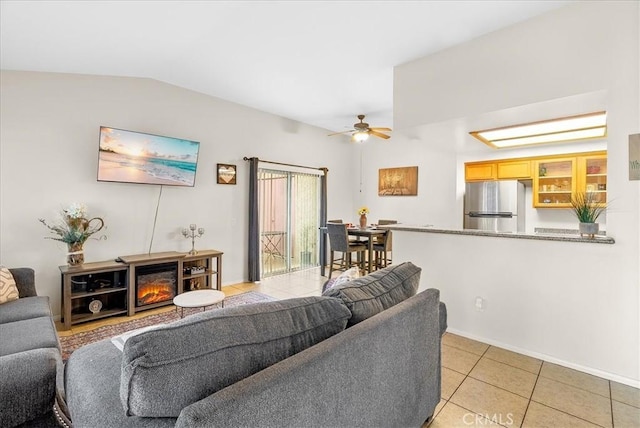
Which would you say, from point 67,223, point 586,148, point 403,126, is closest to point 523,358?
point 403,126

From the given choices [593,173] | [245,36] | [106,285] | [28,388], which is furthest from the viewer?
[593,173]

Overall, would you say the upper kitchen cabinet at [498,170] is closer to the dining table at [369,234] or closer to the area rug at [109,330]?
the dining table at [369,234]

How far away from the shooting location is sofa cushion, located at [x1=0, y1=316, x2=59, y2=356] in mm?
1688

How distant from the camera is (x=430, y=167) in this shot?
18.0 feet

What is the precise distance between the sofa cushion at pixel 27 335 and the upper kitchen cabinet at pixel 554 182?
569cm

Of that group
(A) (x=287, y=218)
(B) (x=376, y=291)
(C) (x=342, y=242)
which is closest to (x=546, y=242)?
(B) (x=376, y=291)

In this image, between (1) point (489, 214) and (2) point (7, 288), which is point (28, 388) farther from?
(1) point (489, 214)

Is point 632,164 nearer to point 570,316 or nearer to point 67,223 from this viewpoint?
point 570,316

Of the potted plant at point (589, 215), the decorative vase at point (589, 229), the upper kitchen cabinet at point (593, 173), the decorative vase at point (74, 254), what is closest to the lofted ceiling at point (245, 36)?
the potted plant at point (589, 215)

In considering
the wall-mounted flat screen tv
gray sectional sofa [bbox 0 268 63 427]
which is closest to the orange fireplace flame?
the wall-mounted flat screen tv

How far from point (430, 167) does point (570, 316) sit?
3.57m

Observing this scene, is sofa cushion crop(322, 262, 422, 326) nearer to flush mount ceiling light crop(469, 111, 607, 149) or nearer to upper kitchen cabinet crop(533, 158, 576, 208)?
flush mount ceiling light crop(469, 111, 607, 149)

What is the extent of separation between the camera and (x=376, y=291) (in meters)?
1.50

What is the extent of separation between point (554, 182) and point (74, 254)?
246 inches
